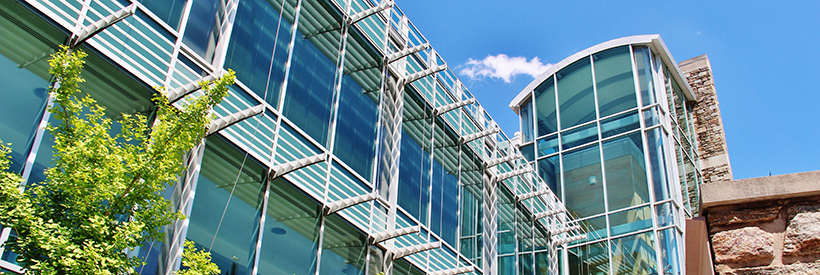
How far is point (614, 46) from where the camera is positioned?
94.0 ft

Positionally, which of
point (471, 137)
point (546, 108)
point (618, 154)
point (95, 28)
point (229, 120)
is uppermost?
point (546, 108)

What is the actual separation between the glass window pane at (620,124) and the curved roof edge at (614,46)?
10.8 ft

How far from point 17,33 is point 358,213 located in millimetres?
7499

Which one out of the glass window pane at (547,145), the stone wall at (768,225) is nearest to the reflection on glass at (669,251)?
the glass window pane at (547,145)

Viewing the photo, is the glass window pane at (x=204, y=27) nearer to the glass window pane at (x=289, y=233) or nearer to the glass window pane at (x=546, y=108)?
the glass window pane at (x=289, y=233)

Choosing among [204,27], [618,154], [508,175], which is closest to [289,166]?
[204,27]

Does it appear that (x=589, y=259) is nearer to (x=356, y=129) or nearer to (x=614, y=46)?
(x=614, y=46)

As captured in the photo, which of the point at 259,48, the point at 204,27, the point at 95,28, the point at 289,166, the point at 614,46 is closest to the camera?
the point at 95,28

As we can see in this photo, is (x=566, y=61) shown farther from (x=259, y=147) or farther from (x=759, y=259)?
(x=759, y=259)

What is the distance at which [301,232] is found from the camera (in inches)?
514

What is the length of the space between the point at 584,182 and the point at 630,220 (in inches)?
104

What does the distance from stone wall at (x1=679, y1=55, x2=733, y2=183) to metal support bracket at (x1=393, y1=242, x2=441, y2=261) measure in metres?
18.3

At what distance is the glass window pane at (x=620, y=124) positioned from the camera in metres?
26.8

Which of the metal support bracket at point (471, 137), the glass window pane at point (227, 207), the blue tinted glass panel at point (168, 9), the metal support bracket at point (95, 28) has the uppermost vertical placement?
the metal support bracket at point (471, 137)
